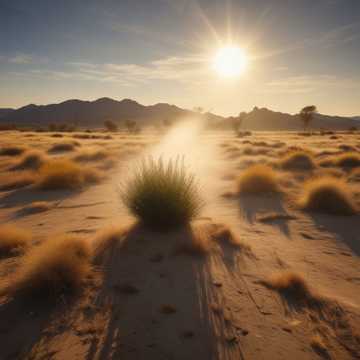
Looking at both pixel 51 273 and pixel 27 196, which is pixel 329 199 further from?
pixel 27 196

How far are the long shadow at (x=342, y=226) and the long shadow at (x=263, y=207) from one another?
744mm

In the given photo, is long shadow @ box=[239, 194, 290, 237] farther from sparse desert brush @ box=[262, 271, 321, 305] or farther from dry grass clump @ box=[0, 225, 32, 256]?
dry grass clump @ box=[0, 225, 32, 256]

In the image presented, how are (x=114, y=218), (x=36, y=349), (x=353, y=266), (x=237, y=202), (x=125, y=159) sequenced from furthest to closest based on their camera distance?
1. (x=125, y=159)
2. (x=237, y=202)
3. (x=114, y=218)
4. (x=353, y=266)
5. (x=36, y=349)

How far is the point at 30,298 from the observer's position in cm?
301

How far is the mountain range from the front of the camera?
137m

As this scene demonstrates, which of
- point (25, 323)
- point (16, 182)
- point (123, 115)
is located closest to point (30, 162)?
point (16, 182)

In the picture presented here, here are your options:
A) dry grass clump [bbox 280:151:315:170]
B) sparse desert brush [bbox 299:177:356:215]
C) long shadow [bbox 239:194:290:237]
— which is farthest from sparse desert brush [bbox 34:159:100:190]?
dry grass clump [bbox 280:151:315:170]

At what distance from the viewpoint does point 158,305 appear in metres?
3.03

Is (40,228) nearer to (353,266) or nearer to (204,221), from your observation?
(204,221)

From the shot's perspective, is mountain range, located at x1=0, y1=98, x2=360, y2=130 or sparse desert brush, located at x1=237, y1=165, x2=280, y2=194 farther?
mountain range, located at x1=0, y1=98, x2=360, y2=130

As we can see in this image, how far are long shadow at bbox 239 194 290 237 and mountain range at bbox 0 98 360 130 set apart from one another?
12546 centimetres

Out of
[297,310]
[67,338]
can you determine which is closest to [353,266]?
[297,310]

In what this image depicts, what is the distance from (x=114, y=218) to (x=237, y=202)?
3.52m

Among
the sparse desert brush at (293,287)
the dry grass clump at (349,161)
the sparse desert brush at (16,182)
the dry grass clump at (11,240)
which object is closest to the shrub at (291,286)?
the sparse desert brush at (293,287)
